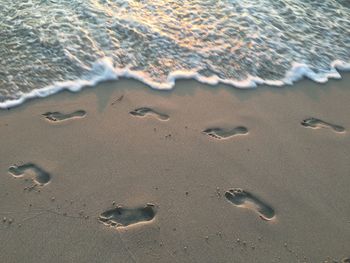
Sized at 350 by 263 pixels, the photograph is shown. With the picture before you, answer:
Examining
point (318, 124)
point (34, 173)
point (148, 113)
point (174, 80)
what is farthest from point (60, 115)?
point (318, 124)

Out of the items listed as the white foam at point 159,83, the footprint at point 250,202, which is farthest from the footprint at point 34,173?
the footprint at point 250,202

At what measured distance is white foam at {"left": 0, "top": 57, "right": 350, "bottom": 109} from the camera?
5.13 m

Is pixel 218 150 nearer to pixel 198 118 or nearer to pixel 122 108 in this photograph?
pixel 198 118

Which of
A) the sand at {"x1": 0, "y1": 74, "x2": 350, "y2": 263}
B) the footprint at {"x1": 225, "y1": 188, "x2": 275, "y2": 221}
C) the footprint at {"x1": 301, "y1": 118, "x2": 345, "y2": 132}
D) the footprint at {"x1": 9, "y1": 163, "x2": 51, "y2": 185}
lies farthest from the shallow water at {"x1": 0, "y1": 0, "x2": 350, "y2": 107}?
the footprint at {"x1": 225, "y1": 188, "x2": 275, "y2": 221}

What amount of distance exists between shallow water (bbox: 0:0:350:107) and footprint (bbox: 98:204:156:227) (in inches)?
78.6

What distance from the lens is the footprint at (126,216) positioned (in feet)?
11.8

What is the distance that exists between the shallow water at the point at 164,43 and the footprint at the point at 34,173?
3.75 ft

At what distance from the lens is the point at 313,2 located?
7.57 metres

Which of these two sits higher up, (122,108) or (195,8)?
(195,8)

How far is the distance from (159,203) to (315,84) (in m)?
3.08

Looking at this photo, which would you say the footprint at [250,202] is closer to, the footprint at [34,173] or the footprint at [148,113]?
the footprint at [148,113]

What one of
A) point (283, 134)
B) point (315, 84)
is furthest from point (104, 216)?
point (315, 84)

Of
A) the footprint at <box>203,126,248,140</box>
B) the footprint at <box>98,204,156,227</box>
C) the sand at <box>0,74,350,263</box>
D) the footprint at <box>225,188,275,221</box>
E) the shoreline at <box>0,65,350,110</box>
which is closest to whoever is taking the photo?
the sand at <box>0,74,350,263</box>

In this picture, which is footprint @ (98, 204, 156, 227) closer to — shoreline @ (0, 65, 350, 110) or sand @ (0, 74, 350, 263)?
sand @ (0, 74, 350, 263)
